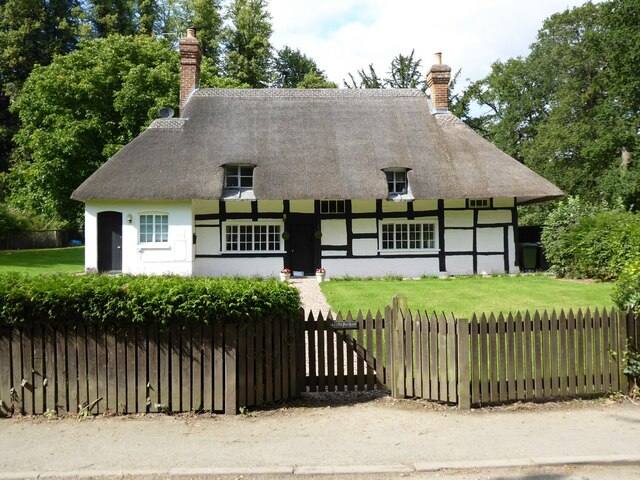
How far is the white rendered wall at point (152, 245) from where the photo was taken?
16984 millimetres

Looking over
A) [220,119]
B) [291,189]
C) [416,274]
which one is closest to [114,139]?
[220,119]

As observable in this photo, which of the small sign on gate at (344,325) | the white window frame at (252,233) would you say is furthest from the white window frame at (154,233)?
the small sign on gate at (344,325)

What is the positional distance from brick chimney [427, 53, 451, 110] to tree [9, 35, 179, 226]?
12756mm

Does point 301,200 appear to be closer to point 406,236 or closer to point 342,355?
point 406,236

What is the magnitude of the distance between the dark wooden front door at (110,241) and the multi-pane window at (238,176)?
13.2ft

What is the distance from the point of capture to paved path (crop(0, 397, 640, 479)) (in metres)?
4.32

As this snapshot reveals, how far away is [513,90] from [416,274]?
29785mm

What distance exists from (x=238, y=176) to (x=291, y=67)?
97.1 ft

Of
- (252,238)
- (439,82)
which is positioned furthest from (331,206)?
(439,82)

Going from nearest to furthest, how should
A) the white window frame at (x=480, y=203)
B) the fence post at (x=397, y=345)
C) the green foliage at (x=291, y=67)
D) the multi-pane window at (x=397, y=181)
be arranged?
the fence post at (x=397, y=345)
the multi-pane window at (x=397, y=181)
the white window frame at (x=480, y=203)
the green foliage at (x=291, y=67)

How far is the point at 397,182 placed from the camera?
1797 centimetres

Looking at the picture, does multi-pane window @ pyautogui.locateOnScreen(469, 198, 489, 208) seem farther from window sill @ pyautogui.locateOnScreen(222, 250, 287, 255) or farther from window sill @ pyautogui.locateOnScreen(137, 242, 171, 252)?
window sill @ pyautogui.locateOnScreen(137, 242, 171, 252)

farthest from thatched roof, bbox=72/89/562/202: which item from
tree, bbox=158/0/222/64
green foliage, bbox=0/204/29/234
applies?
tree, bbox=158/0/222/64

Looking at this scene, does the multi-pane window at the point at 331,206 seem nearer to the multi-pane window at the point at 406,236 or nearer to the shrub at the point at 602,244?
the multi-pane window at the point at 406,236
